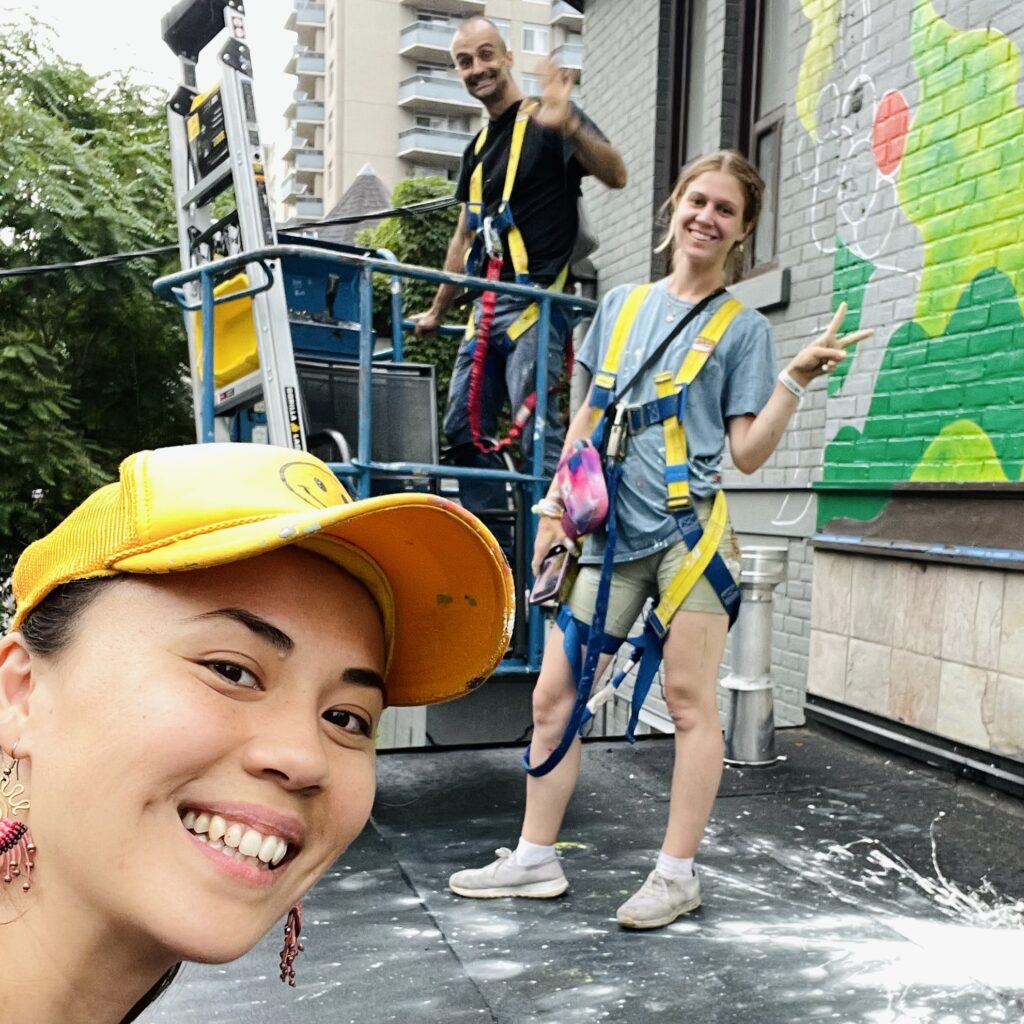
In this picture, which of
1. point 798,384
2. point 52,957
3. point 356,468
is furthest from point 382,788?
point 52,957

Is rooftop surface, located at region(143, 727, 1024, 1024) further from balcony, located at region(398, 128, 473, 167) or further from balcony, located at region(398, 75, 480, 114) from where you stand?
balcony, located at region(398, 75, 480, 114)

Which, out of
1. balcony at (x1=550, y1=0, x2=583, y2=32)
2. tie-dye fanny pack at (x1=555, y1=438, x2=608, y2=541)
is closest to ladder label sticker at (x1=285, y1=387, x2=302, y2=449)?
tie-dye fanny pack at (x1=555, y1=438, x2=608, y2=541)

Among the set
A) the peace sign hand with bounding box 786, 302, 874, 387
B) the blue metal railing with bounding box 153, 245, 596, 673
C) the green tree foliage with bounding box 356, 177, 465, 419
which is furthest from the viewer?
the green tree foliage with bounding box 356, 177, 465, 419

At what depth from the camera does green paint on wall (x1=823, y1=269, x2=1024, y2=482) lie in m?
4.08

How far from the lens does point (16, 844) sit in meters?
1.03

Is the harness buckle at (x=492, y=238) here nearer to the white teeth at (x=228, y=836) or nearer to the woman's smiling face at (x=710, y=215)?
the woman's smiling face at (x=710, y=215)

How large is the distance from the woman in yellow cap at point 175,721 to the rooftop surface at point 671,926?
57.9 inches

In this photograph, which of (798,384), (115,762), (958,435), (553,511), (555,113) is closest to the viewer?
(115,762)

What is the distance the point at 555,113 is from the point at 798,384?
1488 mm

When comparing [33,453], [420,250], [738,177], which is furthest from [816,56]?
[420,250]

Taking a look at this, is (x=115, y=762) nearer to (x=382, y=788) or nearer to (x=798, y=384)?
(x=798, y=384)

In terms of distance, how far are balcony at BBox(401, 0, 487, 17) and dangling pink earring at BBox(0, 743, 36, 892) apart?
62050 mm

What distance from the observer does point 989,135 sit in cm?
423

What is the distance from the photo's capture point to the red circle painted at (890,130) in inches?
188
